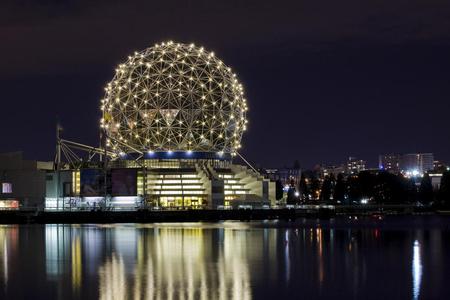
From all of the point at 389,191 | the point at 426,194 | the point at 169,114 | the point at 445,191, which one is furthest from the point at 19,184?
the point at 426,194

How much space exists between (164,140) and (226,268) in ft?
220

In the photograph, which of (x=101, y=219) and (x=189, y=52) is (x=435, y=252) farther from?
(x=189, y=52)

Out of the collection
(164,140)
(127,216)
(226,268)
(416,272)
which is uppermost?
(164,140)

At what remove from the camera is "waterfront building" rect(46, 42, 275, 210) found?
335 feet

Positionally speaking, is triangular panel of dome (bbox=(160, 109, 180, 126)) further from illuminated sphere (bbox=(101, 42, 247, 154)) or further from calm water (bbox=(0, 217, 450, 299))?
calm water (bbox=(0, 217, 450, 299))

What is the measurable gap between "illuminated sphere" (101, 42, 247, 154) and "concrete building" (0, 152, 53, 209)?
9.50 m

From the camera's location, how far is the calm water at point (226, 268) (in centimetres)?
3098

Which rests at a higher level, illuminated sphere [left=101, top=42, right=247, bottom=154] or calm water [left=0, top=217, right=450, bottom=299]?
illuminated sphere [left=101, top=42, right=247, bottom=154]

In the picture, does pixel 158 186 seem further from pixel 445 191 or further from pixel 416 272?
pixel 416 272

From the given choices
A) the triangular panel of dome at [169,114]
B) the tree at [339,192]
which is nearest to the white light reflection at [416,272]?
the triangular panel of dome at [169,114]

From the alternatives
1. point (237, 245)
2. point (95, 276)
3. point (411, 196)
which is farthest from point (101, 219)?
point (411, 196)

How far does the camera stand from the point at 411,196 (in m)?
161

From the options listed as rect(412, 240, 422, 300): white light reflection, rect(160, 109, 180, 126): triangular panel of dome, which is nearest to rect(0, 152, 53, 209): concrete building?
rect(160, 109, 180, 126): triangular panel of dome

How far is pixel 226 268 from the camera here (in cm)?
3816
